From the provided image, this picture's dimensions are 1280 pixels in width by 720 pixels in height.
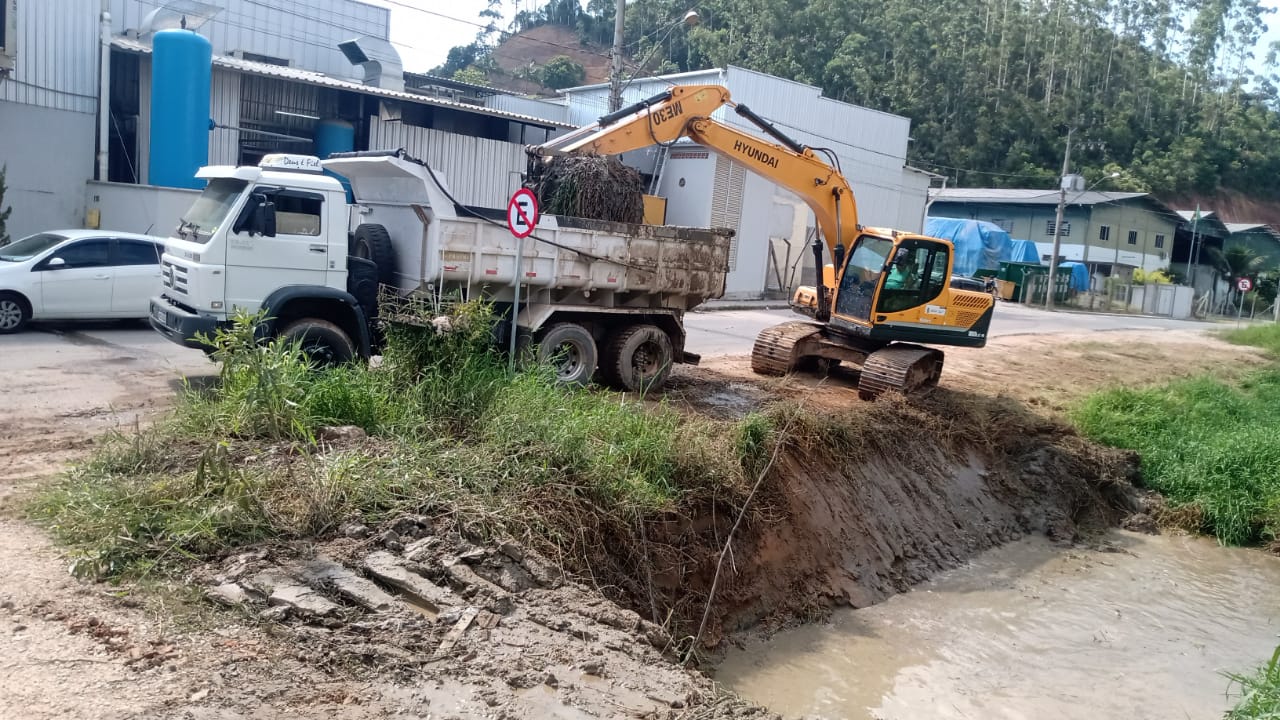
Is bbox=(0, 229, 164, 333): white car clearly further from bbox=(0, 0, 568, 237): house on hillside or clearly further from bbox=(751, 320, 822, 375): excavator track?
bbox=(751, 320, 822, 375): excavator track

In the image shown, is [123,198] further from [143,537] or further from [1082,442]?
[1082,442]

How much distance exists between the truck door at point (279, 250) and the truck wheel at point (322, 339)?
0.43 metres

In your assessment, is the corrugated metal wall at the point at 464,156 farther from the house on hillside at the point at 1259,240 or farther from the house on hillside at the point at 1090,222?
the house on hillside at the point at 1259,240

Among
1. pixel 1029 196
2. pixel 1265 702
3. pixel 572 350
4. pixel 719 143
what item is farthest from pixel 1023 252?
pixel 1265 702

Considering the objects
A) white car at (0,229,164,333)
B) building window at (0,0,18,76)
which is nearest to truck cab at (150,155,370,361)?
white car at (0,229,164,333)

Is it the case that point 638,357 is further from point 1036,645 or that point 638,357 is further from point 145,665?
point 145,665

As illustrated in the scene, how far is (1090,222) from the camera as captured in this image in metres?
50.9

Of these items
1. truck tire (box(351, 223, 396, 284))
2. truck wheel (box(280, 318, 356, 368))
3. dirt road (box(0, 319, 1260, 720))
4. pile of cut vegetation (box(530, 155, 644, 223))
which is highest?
pile of cut vegetation (box(530, 155, 644, 223))

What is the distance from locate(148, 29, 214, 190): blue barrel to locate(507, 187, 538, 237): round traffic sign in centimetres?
1213

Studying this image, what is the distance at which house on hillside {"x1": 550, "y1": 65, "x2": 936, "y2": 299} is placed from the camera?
91.9 feet

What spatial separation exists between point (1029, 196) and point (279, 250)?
49.1 meters

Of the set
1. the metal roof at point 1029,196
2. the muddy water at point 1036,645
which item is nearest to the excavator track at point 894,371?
the muddy water at point 1036,645

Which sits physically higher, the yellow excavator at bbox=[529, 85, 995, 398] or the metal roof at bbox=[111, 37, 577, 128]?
the metal roof at bbox=[111, 37, 577, 128]

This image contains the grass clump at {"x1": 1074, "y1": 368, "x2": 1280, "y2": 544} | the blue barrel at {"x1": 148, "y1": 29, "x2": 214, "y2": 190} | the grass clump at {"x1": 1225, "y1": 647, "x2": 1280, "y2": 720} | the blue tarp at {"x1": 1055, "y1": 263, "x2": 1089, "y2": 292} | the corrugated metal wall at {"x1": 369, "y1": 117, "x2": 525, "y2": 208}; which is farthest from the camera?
the blue tarp at {"x1": 1055, "y1": 263, "x2": 1089, "y2": 292}
